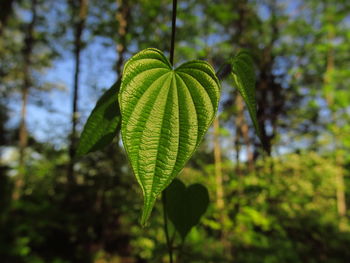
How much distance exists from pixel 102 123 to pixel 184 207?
0.21 meters

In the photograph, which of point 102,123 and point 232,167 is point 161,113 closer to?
point 102,123

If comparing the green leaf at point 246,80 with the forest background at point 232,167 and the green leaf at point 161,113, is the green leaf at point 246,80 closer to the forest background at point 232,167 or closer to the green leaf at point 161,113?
the green leaf at point 161,113

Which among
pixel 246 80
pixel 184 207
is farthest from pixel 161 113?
pixel 184 207

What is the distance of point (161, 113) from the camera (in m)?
0.29

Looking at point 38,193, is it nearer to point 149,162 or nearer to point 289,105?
point 289,105

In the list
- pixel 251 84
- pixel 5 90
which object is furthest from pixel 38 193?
pixel 5 90

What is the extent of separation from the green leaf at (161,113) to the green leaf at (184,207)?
231 millimetres

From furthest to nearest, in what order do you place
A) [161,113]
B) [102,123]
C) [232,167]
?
[232,167]
[102,123]
[161,113]

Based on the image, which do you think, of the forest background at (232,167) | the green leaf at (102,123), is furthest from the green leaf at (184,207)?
the forest background at (232,167)

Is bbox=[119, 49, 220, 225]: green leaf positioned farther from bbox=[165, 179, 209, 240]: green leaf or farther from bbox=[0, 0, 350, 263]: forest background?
bbox=[0, 0, 350, 263]: forest background

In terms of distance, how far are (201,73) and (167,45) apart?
2193 millimetres

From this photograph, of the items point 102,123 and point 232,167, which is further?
point 232,167

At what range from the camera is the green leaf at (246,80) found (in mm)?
324

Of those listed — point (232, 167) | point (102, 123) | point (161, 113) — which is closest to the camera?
point (161, 113)
